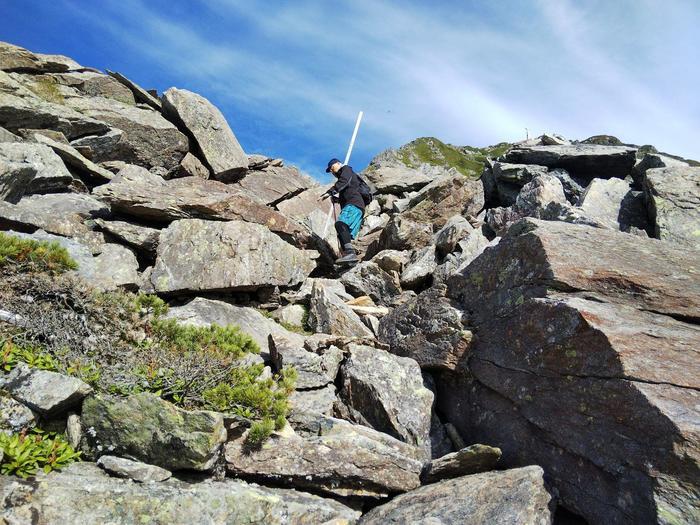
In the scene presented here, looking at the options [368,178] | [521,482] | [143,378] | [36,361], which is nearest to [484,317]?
[521,482]

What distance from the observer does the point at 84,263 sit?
1388 centimetres

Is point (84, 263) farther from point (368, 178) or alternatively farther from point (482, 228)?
point (368, 178)

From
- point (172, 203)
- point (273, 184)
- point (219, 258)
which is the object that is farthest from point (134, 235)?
point (273, 184)

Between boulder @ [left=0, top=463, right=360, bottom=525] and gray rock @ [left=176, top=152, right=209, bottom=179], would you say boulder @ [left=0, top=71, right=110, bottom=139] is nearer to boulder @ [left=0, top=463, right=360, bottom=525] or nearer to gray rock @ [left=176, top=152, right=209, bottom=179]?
gray rock @ [left=176, top=152, right=209, bottom=179]

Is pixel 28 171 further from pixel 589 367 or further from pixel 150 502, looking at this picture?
pixel 589 367

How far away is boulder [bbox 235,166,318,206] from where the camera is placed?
27.0 m

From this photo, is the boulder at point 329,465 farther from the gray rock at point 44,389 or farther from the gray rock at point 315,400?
the gray rock at point 44,389

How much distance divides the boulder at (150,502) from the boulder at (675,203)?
15.1 meters

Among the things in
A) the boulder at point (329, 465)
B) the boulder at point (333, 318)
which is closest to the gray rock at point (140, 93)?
the boulder at point (333, 318)

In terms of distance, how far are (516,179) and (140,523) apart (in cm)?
2573

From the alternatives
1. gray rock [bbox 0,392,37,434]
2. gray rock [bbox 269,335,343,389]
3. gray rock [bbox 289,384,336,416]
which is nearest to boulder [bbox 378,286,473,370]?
gray rock [bbox 269,335,343,389]

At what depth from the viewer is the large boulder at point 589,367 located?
22.9 ft

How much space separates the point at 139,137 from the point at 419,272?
17.2 meters

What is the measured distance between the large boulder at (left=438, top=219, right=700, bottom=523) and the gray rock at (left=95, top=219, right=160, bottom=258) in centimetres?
1071
